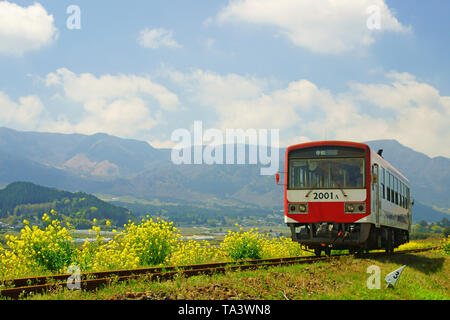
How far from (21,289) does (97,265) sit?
510 centimetres

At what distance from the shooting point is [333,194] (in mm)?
17172

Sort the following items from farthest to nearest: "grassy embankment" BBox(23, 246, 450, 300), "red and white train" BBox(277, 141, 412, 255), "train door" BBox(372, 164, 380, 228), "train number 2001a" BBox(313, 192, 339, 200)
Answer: "train door" BBox(372, 164, 380, 228) < "train number 2001a" BBox(313, 192, 339, 200) < "red and white train" BBox(277, 141, 412, 255) < "grassy embankment" BBox(23, 246, 450, 300)

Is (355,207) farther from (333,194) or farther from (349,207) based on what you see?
(333,194)

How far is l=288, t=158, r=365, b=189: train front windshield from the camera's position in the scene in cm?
1723

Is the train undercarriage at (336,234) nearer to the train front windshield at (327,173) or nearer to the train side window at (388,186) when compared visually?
the train front windshield at (327,173)

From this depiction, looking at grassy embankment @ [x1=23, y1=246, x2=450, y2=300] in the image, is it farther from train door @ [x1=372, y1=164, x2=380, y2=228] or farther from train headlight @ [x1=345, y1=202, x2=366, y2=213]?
train door @ [x1=372, y1=164, x2=380, y2=228]

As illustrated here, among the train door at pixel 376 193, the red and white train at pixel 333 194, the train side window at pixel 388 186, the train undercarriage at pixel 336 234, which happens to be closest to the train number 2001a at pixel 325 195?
the red and white train at pixel 333 194

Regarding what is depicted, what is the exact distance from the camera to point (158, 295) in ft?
27.8

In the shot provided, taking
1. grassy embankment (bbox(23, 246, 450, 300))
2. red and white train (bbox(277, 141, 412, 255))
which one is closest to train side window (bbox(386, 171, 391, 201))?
red and white train (bbox(277, 141, 412, 255))

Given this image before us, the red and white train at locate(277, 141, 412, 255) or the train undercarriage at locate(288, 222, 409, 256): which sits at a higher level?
the red and white train at locate(277, 141, 412, 255)

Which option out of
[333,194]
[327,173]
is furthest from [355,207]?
[327,173]

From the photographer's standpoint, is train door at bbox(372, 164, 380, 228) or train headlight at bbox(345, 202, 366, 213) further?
train door at bbox(372, 164, 380, 228)
